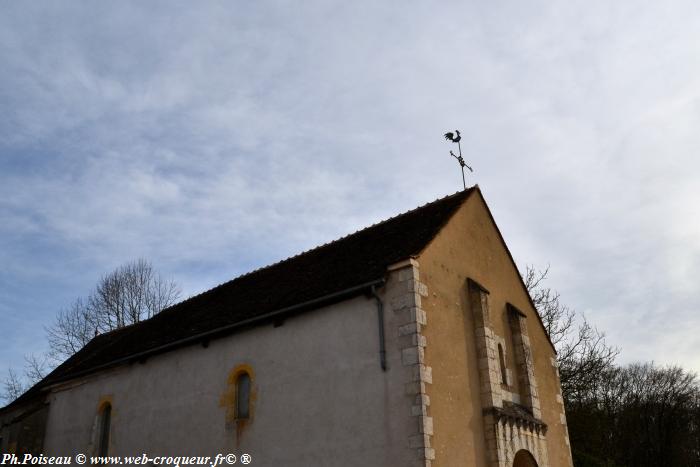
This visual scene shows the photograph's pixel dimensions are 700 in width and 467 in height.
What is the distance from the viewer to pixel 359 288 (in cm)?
1099

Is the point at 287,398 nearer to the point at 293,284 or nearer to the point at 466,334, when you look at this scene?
the point at 293,284

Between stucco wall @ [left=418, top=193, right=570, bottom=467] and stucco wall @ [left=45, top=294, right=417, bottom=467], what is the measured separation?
2.84ft

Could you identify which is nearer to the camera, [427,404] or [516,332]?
[427,404]

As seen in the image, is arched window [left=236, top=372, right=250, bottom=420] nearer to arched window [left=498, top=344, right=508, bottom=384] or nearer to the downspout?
the downspout

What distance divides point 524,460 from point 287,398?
5.17 metres

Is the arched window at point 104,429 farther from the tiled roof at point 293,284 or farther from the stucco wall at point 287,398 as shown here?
the tiled roof at point 293,284

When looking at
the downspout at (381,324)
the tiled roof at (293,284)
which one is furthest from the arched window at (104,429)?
the downspout at (381,324)

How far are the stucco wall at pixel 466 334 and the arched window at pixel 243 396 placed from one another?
4.33 metres

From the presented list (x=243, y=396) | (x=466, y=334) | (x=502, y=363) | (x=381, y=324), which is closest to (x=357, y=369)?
(x=381, y=324)

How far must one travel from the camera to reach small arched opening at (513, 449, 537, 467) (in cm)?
1220

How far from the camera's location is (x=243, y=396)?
494 inches

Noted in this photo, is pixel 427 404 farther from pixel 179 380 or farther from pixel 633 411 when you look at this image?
pixel 633 411

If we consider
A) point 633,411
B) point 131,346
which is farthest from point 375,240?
point 633,411

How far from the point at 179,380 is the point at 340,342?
16.4 feet
